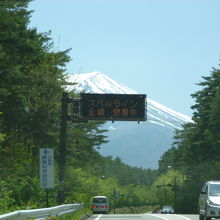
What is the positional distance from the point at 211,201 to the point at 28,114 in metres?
25.8

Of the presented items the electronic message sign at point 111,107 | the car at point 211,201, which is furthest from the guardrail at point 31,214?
the electronic message sign at point 111,107

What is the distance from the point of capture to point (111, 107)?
126 ft

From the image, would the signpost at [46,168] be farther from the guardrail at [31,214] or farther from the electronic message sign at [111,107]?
Result: the electronic message sign at [111,107]

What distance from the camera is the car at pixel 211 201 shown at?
952 inches

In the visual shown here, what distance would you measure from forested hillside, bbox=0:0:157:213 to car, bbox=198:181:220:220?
6.99 meters

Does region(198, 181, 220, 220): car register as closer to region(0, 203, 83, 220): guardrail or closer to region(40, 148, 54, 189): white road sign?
region(0, 203, 83, 220): guardrail

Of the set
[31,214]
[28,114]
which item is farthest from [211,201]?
[28,114]

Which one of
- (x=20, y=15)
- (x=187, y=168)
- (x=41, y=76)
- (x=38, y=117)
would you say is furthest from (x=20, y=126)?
(x=187, y=168)

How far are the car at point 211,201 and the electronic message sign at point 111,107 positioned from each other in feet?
43.6

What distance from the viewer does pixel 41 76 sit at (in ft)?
150

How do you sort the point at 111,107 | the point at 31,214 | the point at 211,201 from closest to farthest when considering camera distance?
the point at 31,214
the point at 211,201
the point at 111,107

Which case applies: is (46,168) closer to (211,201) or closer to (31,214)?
(211,201)

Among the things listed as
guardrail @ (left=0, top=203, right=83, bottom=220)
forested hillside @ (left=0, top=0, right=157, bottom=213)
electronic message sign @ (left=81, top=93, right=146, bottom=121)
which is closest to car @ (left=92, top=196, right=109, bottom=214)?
forested hillside @ (left=0, top=0, right=157, bottom=213)

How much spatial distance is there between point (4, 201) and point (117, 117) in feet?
Result: 56.8
